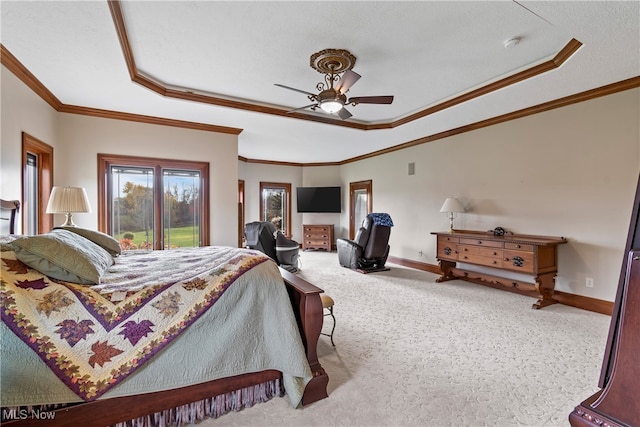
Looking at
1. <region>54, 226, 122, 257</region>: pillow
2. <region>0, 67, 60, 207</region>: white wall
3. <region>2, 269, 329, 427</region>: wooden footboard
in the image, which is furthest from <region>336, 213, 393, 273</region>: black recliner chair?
<region>0, 67, 60, 207</region>: white wall

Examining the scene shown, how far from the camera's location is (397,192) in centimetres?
670

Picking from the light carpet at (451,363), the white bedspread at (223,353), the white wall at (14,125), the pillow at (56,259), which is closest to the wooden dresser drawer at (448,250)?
the light carpet at (451,363)

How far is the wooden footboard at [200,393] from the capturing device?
4.94 feet

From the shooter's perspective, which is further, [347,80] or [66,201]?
[66,201]

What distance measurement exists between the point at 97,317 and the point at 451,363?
7.96 ft

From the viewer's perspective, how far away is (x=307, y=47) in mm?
2793

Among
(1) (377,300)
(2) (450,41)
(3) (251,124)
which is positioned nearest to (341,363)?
(1) (377,300)

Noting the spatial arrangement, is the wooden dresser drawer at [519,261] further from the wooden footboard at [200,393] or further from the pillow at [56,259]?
the pillow at [56,259]

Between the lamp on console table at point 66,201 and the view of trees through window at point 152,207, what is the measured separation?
125cm

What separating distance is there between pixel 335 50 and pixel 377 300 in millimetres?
3000

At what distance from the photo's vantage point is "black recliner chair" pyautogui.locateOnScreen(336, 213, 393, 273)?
18.8 feet

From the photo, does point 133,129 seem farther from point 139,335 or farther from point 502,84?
point 502,84

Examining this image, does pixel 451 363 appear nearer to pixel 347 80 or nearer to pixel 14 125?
pixel 347 80

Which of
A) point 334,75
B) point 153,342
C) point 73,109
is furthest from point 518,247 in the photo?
point 73,109
